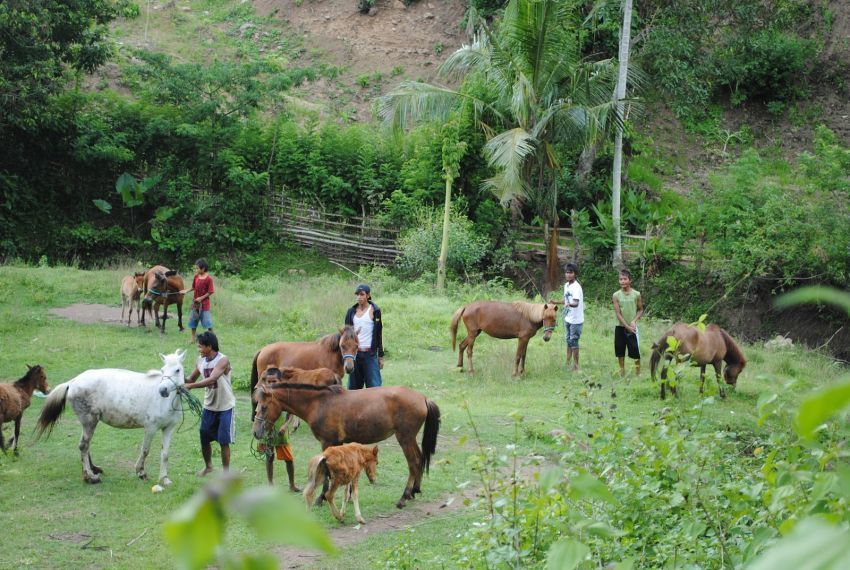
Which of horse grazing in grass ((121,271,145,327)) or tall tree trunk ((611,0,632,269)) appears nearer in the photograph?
horse grazing in grass ((121,271,145,327))

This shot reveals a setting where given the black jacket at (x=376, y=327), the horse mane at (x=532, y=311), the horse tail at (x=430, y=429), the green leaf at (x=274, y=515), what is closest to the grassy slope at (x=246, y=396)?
the horse tail at (x=430, y=429)

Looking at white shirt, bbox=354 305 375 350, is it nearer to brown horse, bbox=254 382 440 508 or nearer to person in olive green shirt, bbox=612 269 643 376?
brown horse, bbox=254 382 440 508

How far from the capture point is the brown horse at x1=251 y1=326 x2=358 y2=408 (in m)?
9.91

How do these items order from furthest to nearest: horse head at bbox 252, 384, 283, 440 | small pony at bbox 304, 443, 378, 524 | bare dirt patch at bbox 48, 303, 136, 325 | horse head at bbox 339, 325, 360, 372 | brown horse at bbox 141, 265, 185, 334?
bare dirt patch at bbox 48, 303, 136, 325 → brown horse at bbox 141, 265, 185, 334 → horse head at bbox 339, 325, 360, 372 → horse head at bbox 252, 384, 283, 440 → small pony at bbox 304, 443, 378, 524

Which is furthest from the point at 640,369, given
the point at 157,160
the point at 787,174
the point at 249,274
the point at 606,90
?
the point at 157,160

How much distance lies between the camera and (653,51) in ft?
73.8

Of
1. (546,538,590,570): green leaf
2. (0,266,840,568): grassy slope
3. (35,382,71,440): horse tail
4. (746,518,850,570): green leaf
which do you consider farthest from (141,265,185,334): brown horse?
(746,518,850,570): green leaf

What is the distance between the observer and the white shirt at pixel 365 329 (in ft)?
34.1

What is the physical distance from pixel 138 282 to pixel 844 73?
23.9m

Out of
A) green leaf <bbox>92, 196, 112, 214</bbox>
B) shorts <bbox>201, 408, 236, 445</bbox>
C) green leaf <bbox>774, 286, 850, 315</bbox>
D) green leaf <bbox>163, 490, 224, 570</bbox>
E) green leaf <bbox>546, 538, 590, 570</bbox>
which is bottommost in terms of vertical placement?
shorts <bbox>201, 408, 236, 445</bbox>

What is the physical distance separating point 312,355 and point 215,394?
1.85m

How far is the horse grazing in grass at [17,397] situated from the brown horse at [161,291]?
19.0 ft

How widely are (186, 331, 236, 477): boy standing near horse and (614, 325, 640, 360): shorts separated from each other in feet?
21.9

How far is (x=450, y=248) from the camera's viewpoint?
2186 centimetres
